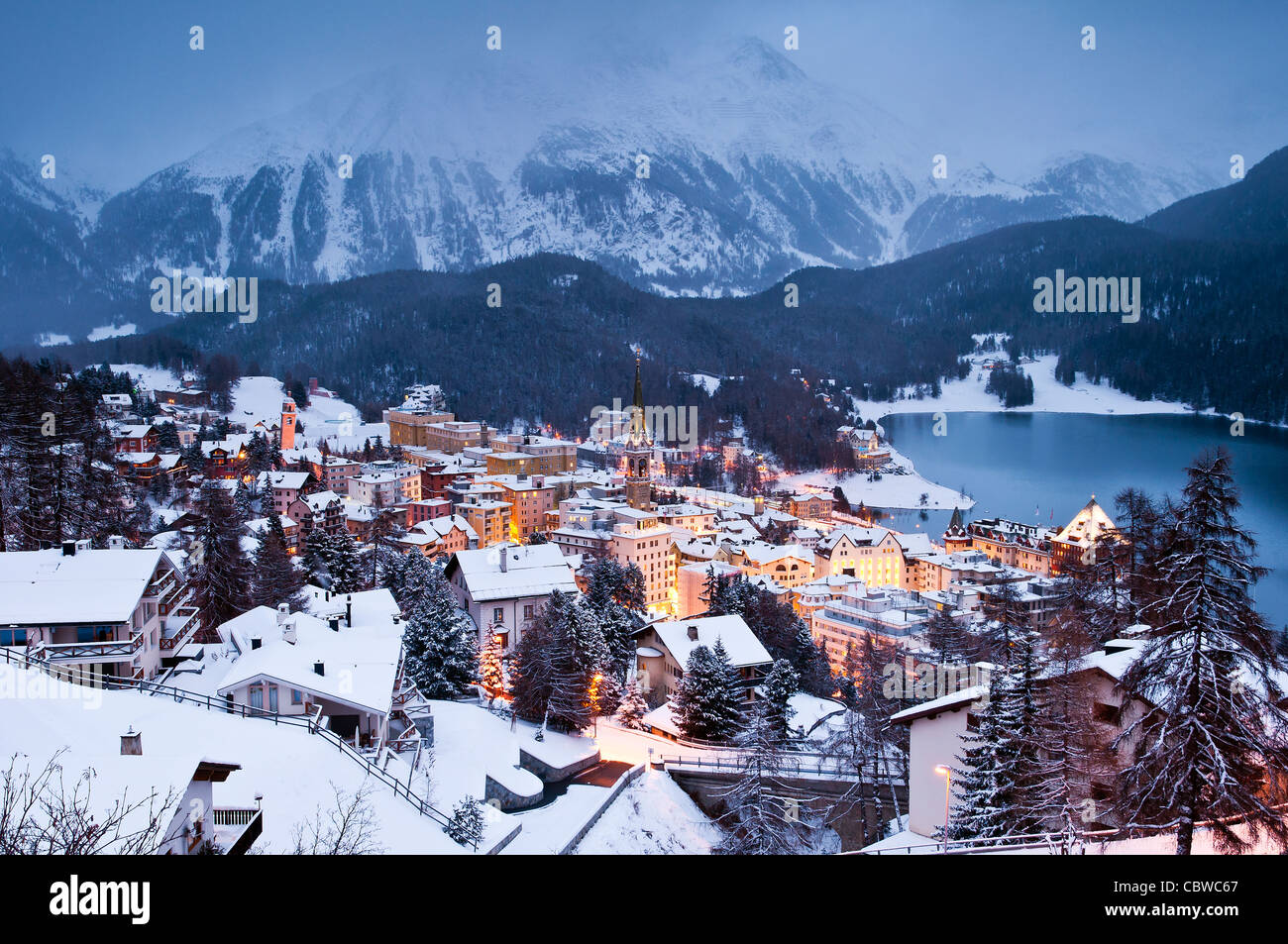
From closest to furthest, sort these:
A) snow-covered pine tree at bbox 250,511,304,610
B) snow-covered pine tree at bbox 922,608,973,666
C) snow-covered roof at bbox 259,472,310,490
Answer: snow-covered pine tree at bbox 250,511,304,610, snow-covered pine tree at bbox 922,608,973,666, snow-covered roof at bbox 259,472,310,490

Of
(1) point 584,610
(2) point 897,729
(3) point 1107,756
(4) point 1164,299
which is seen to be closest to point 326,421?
(1) point 584,610

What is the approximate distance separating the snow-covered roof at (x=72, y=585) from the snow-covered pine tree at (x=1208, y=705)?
11.4 metres

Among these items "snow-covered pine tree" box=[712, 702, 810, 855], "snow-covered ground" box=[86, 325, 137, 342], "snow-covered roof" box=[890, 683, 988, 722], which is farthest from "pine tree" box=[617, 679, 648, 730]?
"snow-covered ground" box=[86, 325, 137, 342]

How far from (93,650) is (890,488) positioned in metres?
61.0

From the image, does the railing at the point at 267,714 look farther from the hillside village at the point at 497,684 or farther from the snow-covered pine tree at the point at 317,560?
the snow-covered pine tree at the point at 317,560

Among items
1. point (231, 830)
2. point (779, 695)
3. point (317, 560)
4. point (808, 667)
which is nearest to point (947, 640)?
point (808, 667)

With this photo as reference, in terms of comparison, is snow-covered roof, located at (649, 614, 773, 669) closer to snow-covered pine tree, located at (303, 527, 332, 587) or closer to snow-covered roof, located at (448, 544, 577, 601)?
snow-covered roof, located at (448, 544, 577, 601)

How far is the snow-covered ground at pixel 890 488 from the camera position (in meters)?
61.3

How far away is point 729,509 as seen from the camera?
52.6 meters

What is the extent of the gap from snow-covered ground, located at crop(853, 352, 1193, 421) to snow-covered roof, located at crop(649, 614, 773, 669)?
83860 millimetres

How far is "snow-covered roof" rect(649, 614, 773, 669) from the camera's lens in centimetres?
1917

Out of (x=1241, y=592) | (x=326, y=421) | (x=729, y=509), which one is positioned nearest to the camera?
(x=1241, y=592)
